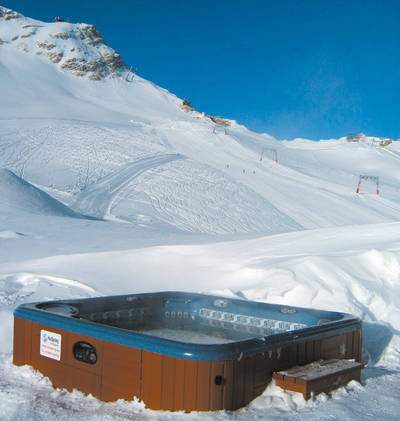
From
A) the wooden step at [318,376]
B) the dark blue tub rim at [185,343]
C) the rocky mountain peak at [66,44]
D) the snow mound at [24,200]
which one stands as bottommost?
the wooden step at [318,376]

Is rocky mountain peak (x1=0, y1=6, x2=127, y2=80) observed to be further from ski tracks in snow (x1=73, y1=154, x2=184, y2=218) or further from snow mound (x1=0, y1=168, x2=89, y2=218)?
snow mound (x1=0, y1=168, x2=89, y2=218)

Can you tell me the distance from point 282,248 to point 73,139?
25.1m

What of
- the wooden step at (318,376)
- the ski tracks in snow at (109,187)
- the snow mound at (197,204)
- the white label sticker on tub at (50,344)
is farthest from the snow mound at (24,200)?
the wooden step at (318,376)

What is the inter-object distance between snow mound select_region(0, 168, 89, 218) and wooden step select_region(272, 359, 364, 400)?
13.1m

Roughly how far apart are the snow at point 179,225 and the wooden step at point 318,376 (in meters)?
0.09

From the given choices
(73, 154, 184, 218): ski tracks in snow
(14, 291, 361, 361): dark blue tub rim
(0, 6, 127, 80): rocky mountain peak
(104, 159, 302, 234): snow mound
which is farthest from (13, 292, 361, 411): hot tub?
(0, 6, 127, 80): rocky mountain peak

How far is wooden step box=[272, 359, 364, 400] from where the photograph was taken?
4.07 m

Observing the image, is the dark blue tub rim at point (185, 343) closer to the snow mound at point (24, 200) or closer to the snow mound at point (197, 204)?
the snow mound at point (24, 200)

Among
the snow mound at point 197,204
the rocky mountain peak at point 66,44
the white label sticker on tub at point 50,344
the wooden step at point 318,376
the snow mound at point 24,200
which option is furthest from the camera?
the rocky mountain peak at point 66,44

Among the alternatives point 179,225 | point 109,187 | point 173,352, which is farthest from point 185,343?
point 109,187

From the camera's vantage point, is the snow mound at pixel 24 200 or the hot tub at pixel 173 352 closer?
the hot tub at pixel 173 352

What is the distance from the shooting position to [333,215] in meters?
25.0

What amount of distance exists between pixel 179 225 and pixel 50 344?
1603cm

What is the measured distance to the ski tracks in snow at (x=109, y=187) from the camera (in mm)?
21164
